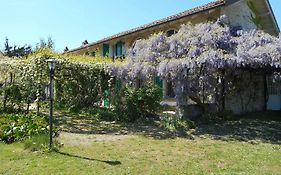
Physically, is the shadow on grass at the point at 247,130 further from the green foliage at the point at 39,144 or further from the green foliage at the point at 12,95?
the green foliage at the point at 12,95

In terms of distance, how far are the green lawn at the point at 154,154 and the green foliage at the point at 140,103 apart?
109 inches

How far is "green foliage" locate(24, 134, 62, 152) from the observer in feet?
29.2

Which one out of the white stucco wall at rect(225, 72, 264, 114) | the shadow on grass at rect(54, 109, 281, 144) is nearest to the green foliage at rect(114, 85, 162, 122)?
the shadow on grass at rect(54, 109, 281, 144)

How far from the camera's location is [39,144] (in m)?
9.05

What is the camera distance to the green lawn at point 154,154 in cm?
730

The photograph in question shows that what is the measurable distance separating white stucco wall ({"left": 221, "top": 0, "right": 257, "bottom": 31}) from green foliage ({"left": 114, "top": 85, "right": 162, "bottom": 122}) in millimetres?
5931

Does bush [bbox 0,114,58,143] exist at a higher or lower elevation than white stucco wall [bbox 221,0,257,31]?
lower

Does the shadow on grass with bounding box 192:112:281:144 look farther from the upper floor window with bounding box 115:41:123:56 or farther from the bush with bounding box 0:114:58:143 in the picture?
the upper floor window with bounding box 115:41:123:56

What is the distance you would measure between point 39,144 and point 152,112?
7.51 m

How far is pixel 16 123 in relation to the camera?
436 inches

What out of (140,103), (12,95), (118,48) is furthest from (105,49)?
(140,103)

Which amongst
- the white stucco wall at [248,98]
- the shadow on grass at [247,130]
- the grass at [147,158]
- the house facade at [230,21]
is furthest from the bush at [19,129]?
the white stucco wall at [248,98]

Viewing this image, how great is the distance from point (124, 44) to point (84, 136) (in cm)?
1364

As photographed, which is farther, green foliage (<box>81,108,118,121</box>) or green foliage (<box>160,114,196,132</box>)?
green foliage (<box>81,108,118,121</box>)
